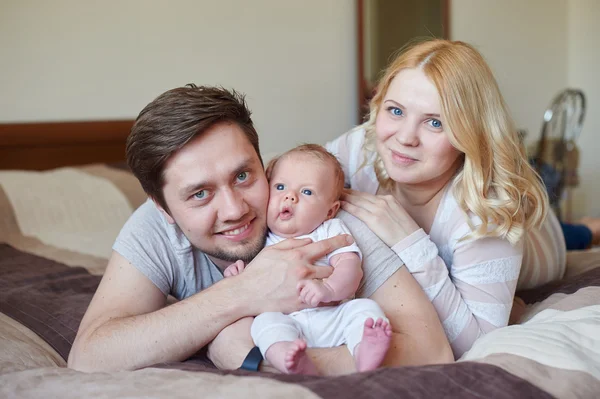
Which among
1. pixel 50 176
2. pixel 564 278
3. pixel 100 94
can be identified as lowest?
pixel 564 278

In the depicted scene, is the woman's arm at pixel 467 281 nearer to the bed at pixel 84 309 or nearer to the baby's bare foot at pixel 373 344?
the bed at pixel 84 309

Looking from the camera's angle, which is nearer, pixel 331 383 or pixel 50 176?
pixel 331 383

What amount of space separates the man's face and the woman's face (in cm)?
35

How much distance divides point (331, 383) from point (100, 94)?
101 inches

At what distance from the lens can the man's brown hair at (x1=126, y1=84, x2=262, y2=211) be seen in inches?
57.4

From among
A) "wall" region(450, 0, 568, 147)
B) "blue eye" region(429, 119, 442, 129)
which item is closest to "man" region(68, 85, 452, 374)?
"blue eye" region(429, 119, 442, 129)

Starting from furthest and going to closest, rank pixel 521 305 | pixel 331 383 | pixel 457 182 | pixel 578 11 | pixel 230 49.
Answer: pixel 578 11 → pixel 230 49 → pixel 521 305 → pixel 457 182 → pixel 331 383

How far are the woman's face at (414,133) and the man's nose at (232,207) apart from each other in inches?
16.6

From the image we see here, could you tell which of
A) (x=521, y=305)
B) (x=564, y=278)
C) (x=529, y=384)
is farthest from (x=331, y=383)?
(x=564, y=278)

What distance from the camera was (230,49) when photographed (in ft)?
12.1

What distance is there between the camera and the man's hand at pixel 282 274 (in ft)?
4.49

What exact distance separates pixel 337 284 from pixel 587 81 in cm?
456

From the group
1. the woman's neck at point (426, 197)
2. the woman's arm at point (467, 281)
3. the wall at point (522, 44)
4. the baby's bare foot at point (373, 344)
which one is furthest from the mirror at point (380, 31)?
the baby's bare foot at point (373, 344)

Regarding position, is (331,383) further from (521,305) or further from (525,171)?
(521,305)
